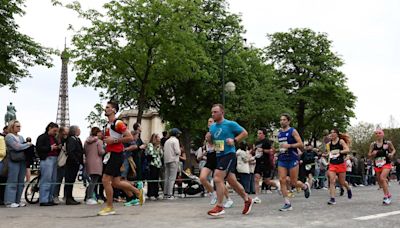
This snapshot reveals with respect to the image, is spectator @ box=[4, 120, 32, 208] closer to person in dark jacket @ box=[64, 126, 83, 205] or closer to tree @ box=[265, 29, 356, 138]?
person in dark jacket @ box=[64, 126, 83, 205]

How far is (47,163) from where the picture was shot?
484 inches

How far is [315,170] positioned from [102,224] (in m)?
15.8

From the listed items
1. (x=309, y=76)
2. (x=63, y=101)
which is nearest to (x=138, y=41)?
(x=309, y=76)

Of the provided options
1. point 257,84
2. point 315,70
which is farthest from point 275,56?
point 257,84

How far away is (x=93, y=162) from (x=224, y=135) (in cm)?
480

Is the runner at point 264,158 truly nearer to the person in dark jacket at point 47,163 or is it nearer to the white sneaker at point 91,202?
the white sneaker at point 91,202

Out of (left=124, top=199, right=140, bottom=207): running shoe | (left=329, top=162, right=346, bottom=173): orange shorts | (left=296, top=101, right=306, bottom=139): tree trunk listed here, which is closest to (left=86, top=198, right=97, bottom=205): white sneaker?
(left=124, top=199, right=140, bottom=207): running shoe

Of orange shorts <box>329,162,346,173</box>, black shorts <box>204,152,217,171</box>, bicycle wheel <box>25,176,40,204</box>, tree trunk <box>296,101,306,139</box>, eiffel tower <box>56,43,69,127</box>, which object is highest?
eiffel tower <box>56,43,69,127</box>

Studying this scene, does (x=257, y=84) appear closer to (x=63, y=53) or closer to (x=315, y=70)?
(x=315, y=70)

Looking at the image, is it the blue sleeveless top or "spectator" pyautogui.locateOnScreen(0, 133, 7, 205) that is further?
"spectator" pyautogui.locateOnScreen(0, 133, 7, 205)

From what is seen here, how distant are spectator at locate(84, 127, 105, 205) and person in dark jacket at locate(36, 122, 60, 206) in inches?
31.7

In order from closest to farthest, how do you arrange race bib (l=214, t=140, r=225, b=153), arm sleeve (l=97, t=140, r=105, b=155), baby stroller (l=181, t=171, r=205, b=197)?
race bib (l=214, t=140, r=225, b=153)
arm sleeve (l=97, t=140, r=105, b=155)
baby stroller (l=181, t=171, r=205, b=197)

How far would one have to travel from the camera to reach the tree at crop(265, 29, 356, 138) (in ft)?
164

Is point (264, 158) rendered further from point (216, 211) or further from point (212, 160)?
point (216, 211)
